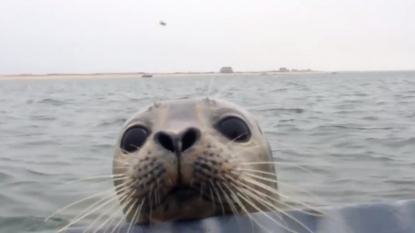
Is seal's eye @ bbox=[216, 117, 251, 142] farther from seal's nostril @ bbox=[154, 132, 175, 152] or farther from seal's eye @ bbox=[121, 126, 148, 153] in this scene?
seal's nostril @ bbox=[154, 132, 175, 152]

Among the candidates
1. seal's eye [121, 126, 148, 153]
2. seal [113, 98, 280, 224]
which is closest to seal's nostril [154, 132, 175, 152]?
seal [113, 98, 280, 224]

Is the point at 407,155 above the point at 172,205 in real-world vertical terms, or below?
below

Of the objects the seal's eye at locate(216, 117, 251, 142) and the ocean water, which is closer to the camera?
the seal's eye at locate(216, 117, 251, 142)

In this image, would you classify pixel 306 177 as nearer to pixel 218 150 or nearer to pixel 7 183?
pixel 7 183

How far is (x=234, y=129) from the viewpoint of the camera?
8.55 feet

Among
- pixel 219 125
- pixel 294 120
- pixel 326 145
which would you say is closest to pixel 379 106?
pixel 294 120

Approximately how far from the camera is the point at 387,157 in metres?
6.74

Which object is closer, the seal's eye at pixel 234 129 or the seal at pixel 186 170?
the seal at pixel 186 170

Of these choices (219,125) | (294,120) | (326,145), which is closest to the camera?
(219,125)

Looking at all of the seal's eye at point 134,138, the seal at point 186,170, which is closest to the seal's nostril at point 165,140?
the seal at point 186,170

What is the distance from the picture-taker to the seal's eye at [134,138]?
254 cm

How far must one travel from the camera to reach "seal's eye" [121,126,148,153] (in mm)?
2539

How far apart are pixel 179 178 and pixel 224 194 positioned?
18 cm

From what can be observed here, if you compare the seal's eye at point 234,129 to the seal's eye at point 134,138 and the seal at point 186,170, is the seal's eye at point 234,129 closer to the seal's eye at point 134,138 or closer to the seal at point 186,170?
the seal at point 186,170
